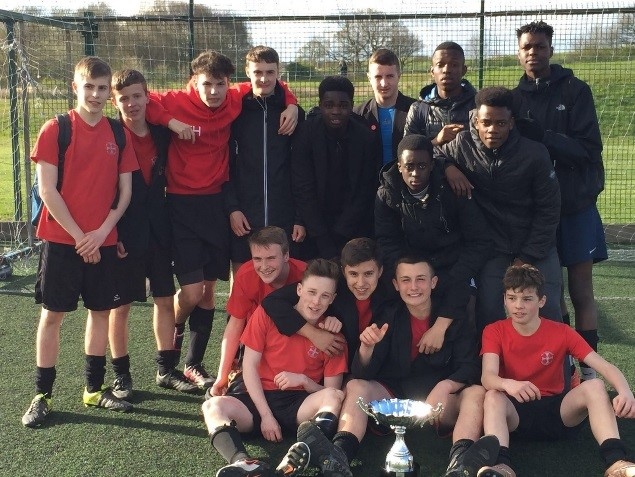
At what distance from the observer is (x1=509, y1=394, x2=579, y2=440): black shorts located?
11.9 ft

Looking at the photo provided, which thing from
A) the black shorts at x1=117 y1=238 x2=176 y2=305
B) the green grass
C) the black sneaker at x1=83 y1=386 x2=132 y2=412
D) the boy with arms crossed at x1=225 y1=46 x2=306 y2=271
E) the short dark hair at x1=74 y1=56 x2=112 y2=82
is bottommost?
the green grass

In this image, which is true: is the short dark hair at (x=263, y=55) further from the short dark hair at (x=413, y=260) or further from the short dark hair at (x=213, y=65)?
the short dark hair at (x=413, y=260)

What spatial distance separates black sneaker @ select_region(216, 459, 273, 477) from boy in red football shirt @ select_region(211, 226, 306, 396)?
821 millimetres

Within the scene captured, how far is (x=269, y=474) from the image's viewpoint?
10.2ft

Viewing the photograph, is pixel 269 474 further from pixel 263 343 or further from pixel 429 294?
pixel 429 294

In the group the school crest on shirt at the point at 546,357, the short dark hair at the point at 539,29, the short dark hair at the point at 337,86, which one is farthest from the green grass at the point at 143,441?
the short dark hair at the point at 539,29

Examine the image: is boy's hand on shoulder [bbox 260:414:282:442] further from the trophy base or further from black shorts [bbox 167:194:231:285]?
black shorts [bbox 167:194:231:285]

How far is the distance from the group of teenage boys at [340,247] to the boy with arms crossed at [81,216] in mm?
10

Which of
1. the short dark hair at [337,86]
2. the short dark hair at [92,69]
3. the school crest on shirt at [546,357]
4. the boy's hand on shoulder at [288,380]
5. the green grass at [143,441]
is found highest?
Answer: the short dark hair at [92,69]

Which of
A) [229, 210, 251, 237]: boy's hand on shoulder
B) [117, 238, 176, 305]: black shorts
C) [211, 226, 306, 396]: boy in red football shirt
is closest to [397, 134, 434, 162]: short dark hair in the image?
[211, 226, 306, 396]: boy in red football shirt

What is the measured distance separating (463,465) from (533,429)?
0.67m

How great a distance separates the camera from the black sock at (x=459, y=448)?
10.6ft

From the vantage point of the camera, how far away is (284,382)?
373cm

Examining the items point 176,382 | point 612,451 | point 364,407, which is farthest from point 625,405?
point 176,382
